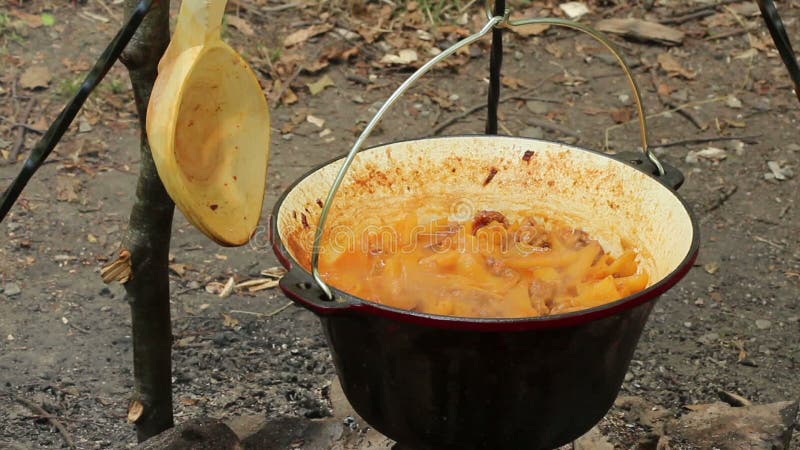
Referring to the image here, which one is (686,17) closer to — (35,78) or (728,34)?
(728,34)

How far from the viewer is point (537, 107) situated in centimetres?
470

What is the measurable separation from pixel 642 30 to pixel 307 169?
86.8 inches

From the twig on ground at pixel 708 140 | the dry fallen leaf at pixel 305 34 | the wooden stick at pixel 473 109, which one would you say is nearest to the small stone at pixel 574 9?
the wooden stick at pixel 473 109

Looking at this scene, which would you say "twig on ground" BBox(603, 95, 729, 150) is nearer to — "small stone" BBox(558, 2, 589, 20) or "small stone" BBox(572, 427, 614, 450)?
"small stone" BBox(558, 2, 589, 20)

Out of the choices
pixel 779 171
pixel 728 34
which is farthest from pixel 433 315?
pixel 728 34

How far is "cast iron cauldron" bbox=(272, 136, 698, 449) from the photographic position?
1.65m

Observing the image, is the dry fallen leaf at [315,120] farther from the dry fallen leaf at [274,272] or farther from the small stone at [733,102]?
the small stone at [733,102]

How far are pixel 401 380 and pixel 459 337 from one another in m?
0.19

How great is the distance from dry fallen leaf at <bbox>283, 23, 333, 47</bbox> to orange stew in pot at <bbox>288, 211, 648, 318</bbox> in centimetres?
283

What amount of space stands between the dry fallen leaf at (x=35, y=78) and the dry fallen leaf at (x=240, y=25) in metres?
0.99

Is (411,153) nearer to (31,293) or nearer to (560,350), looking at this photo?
(560,350)

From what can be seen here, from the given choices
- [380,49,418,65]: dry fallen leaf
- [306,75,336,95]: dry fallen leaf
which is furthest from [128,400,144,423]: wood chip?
[380,49,418,65]: dry fallen leaf

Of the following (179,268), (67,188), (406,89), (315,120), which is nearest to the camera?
(406,89)

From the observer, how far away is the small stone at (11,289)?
3.20 metres
